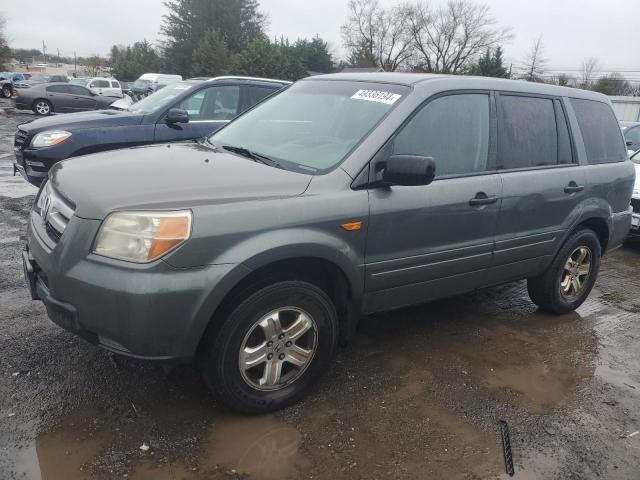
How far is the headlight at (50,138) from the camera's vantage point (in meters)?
6.24

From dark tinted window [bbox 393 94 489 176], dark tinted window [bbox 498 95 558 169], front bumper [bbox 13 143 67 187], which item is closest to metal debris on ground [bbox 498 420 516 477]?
dark tinted window [bbox 393 94 489 176]

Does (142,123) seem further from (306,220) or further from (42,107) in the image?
(42,107)

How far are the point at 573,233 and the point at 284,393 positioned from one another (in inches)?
113

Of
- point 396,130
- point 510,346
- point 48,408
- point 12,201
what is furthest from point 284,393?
point 12,201

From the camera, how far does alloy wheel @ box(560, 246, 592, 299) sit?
15.3 ft

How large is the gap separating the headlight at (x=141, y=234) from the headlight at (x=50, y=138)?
4319 millimetres

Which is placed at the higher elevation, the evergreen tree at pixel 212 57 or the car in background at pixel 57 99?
the evergreen tree at pixel 212 57

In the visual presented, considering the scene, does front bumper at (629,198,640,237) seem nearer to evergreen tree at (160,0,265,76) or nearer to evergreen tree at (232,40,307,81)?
evergreen tree at (232,40,307,81)

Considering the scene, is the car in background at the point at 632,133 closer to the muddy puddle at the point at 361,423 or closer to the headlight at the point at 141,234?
the muddy puddle at the point at 361,423

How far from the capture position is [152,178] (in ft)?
9.29

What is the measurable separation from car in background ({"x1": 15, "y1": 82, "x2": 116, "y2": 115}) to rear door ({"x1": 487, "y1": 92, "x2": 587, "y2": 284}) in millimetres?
22159

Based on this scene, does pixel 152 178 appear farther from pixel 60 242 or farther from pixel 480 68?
pixel 480 68

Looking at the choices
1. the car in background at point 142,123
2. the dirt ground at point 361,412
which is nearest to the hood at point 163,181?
the dirt ground at point 361,412

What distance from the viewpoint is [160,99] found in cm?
732
